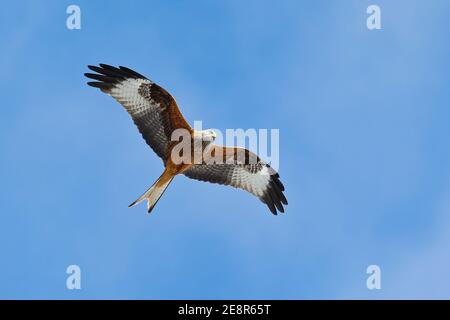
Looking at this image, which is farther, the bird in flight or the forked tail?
the bird in flight

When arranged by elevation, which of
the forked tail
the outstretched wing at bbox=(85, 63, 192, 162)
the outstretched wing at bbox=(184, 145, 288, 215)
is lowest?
the forked tail

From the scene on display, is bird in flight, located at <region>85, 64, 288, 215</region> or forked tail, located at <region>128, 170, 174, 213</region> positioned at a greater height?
bird in flight, located at <region>85, 64, 288, 215</region>

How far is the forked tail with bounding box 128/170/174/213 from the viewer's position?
13.9 meters

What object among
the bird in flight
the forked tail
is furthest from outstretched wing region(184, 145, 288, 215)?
the forked tail

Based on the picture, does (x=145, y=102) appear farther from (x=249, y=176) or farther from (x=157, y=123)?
(x=249, y=176)

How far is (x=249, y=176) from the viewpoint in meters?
15.9

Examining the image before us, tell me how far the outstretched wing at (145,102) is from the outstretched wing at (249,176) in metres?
1.26

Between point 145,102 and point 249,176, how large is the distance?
2.89m

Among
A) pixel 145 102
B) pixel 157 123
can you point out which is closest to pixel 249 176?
pixel 157 123

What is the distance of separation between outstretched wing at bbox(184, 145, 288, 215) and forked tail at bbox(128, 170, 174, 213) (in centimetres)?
122

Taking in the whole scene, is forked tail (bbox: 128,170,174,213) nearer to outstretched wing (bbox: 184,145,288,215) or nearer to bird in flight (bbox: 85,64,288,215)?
bird in flight (bbox: 85,64,288,215)
